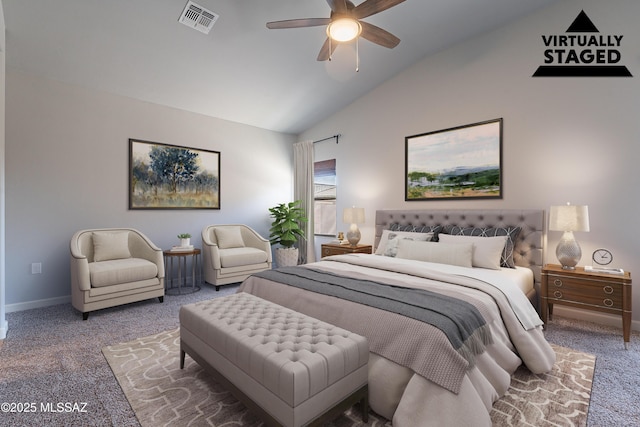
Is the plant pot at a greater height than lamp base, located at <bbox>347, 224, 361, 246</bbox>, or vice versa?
lamp base, located at <bbox>347, 224, 361, 246</bbox>

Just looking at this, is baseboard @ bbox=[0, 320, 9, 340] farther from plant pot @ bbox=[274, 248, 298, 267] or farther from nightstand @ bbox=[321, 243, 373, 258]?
nightstand @ bbox=[321, 243, 373, 258]

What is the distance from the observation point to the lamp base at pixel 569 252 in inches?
113

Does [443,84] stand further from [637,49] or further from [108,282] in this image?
[108,282]

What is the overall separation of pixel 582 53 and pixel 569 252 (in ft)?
6.75

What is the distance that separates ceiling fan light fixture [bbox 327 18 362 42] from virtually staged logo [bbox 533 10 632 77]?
7.34ft

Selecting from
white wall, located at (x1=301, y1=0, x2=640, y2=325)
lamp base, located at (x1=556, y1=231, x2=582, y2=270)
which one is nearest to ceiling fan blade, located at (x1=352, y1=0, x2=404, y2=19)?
white wall, located at (x1=301, y1=0, x2=640, y2=325)

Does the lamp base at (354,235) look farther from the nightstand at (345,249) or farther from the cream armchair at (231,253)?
the cream armchair at (231,253)

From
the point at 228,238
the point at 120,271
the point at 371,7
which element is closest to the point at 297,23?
the point at 371,7

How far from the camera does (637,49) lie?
9.36ft

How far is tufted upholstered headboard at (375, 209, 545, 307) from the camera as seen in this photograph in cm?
322

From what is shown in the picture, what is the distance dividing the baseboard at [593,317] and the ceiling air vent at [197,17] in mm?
4835

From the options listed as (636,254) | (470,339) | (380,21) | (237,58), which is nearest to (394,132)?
(380,21)

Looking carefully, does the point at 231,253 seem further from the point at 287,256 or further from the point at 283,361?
the point at 283,361

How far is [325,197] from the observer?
18.7ft
